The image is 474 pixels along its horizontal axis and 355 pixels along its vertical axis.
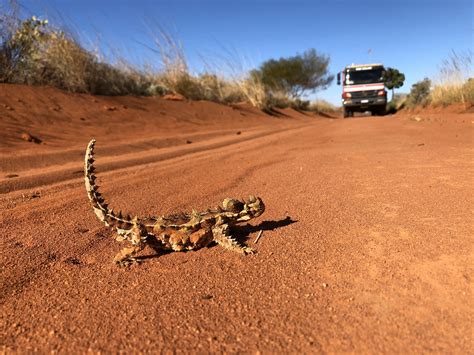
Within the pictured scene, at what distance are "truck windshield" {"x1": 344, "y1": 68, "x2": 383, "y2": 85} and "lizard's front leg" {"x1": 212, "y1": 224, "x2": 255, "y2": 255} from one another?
22.9m

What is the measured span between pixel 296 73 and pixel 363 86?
20.3 metres

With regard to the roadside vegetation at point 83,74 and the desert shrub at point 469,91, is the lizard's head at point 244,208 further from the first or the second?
the desert shrub at point 469,91

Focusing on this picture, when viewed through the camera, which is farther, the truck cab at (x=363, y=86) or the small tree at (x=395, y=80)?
the small tree at (x=395, y=80)

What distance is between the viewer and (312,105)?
1561 inches

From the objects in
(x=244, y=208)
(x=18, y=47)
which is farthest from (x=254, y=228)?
(x=18, y=47)

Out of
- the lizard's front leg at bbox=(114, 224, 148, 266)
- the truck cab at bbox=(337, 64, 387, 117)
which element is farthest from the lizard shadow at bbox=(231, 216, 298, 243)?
the truck cab at bbox=(337, 64, 387, 117)

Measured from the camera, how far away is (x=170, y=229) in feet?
8.73

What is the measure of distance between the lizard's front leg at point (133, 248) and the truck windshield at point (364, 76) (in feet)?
76.0

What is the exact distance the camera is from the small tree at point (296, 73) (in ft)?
140

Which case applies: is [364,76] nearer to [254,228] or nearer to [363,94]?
[363,94]

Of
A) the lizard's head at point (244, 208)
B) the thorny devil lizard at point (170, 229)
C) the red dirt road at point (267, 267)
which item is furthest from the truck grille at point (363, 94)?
the thorny devil lizard at point (170, 229)

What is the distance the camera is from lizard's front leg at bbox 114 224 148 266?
2.53 meters

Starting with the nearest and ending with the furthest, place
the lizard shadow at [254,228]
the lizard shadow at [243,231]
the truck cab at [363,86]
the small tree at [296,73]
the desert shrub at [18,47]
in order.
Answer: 1. the lizard shadow at [243,231]
2. the lizard shadow at [254,228]
3. the desert shrub at [18,47]
4. the truck cab at [363,86]
5. the small tree at [296,73]

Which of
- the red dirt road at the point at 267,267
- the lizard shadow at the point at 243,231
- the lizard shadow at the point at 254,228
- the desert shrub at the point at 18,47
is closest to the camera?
the red dirt road at the point at 267,267
